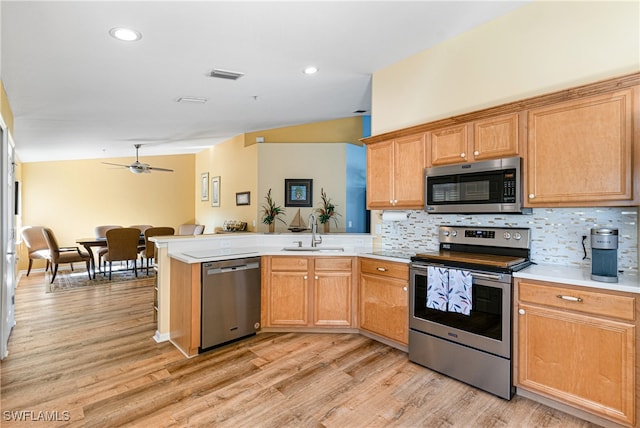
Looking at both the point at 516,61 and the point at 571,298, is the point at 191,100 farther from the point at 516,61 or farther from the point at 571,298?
the point at 571,298

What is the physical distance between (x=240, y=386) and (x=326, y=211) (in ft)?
11.4

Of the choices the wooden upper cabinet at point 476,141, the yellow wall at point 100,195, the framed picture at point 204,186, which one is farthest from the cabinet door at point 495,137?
the yellow wall at point 100,195

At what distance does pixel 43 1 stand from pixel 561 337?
3.78 m

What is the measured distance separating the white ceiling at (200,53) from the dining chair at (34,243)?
2.68 m

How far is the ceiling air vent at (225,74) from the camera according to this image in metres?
3.16

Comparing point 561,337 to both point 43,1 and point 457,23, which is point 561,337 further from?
point 43,1

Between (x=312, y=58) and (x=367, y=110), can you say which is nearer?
(x=312, y=58)

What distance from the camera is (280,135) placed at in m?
5.98

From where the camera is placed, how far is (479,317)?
7.70 ft

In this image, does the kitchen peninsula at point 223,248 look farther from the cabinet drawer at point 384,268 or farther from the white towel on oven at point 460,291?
the white towel on oven at point 460,291

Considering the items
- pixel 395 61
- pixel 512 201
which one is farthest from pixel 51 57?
pixel 512 201

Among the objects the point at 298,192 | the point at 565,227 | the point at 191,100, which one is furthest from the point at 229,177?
the point at 565,227

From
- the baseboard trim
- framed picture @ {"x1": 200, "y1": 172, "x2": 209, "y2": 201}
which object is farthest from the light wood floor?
framed picture @ {"x1": 200, "y1": 172, "x2": 209, "y2": 201}

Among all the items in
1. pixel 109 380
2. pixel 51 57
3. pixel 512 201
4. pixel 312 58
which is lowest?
pixel 109 380
